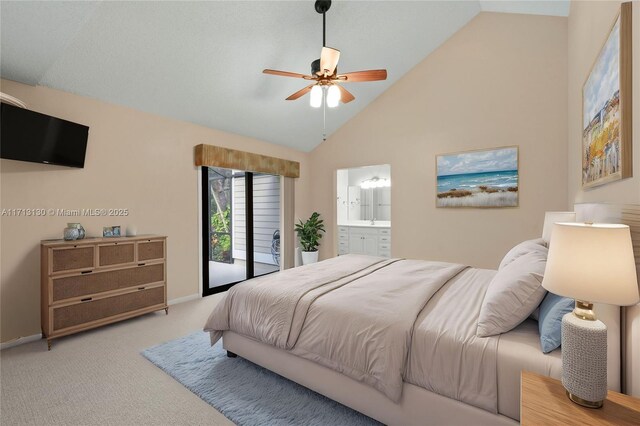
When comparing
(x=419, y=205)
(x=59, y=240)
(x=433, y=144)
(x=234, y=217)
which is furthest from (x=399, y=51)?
(x=59, y=240)

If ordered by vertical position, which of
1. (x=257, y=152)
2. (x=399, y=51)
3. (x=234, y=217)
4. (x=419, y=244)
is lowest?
(x=419, y=244)

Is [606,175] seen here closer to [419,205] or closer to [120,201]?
[419,205]

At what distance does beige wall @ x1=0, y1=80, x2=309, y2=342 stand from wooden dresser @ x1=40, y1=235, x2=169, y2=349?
19 centimetres

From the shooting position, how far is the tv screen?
242cm

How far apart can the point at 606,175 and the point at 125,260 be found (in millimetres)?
4081

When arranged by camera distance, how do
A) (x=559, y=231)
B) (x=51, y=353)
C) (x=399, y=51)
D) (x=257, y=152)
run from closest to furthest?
(x=559, y=231)
(x=51, y=353)
(x=399, y=51)
(x=257, y=152)

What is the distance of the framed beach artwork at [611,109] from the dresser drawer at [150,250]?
3926 millimetres

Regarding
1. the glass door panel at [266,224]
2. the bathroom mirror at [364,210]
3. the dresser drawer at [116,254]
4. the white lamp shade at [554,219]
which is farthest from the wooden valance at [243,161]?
the white lamp shade at [554,219]

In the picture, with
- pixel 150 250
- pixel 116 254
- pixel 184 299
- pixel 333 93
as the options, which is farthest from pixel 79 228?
pixel 333 93

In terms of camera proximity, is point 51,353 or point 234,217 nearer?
point 51,353

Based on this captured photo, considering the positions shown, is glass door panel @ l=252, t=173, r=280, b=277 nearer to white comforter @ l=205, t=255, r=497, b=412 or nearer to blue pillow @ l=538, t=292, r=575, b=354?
white comforter @ l=205, t=255, r=497, b=412

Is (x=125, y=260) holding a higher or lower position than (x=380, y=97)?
lower

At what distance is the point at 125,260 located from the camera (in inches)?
124

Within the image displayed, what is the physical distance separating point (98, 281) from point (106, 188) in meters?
1.04
